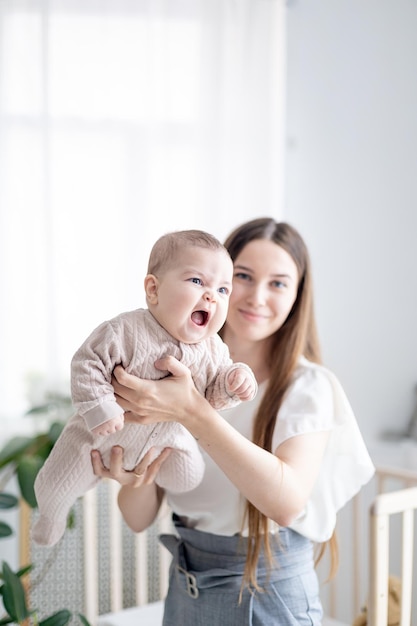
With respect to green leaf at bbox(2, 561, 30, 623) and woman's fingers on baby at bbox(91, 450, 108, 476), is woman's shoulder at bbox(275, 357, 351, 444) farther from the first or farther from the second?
green leaf at bbox(2, 561, 30, 623)

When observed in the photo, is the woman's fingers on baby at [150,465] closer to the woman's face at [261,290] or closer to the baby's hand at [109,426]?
the baby's hand at [109,426]

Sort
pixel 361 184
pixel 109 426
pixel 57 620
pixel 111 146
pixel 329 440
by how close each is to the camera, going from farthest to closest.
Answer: pixel 361 184 < pixel 111 146 < pixel 57 620 < pixel 329 440 < pixel 109 426

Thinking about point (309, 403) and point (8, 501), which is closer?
point (309, 403)

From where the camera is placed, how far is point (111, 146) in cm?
274

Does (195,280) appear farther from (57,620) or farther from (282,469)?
(57,620)

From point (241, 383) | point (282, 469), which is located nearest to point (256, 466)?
point (282, 469)

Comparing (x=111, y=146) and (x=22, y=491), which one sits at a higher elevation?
(x=111, y=146)

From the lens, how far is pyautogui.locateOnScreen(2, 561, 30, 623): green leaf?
6.56ft

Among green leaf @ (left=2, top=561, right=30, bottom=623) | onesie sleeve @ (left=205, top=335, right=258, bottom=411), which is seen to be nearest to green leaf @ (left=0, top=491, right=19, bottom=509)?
green leaf @ (left=2, top=561, right=30, bottom=623)

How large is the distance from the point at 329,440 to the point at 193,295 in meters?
0.60

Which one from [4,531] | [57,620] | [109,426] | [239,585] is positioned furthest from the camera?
[4,531]

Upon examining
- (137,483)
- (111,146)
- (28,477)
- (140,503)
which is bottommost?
(28,477)

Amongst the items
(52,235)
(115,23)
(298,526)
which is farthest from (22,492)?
(115,23)

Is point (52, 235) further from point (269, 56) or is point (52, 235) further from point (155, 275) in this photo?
point (155, 275)
